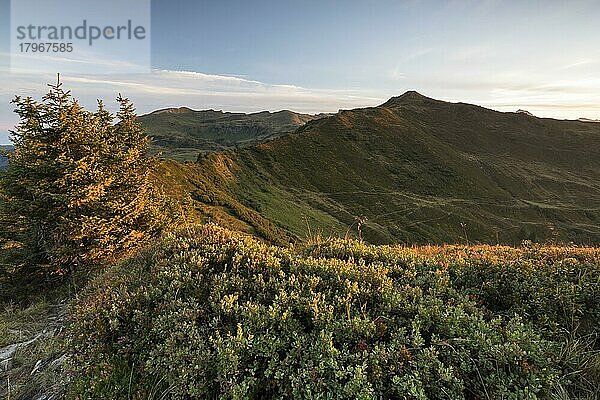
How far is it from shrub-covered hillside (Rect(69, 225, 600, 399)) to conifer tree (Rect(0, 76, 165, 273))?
915cm

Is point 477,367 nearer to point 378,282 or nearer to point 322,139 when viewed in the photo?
point 378,282

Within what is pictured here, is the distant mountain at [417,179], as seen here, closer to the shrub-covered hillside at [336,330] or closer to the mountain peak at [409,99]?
the mountain peak at [409,99]

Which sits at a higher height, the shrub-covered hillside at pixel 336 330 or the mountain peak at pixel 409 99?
the mountain peak at pixel 409 99

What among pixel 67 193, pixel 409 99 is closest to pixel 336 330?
pixel 67 193

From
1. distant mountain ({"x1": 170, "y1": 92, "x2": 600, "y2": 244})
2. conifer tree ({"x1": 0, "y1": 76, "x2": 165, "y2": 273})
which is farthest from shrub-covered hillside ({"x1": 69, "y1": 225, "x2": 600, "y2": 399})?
distant mountain ({"x1": 170, "y1": 92, "x2": 600, "y2": 244})

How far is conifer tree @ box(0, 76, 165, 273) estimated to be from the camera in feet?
40.0

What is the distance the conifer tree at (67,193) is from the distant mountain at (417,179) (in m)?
23.1

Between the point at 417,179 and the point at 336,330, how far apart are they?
278ft

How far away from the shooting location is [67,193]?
12.0 m

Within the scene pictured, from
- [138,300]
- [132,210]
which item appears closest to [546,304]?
[138,300]

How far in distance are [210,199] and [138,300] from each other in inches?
1480

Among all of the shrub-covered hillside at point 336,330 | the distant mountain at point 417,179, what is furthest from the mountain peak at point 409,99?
the shrub-covered hillside at point 336,330

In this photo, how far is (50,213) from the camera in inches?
490

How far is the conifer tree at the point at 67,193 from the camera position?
40.0 feet
